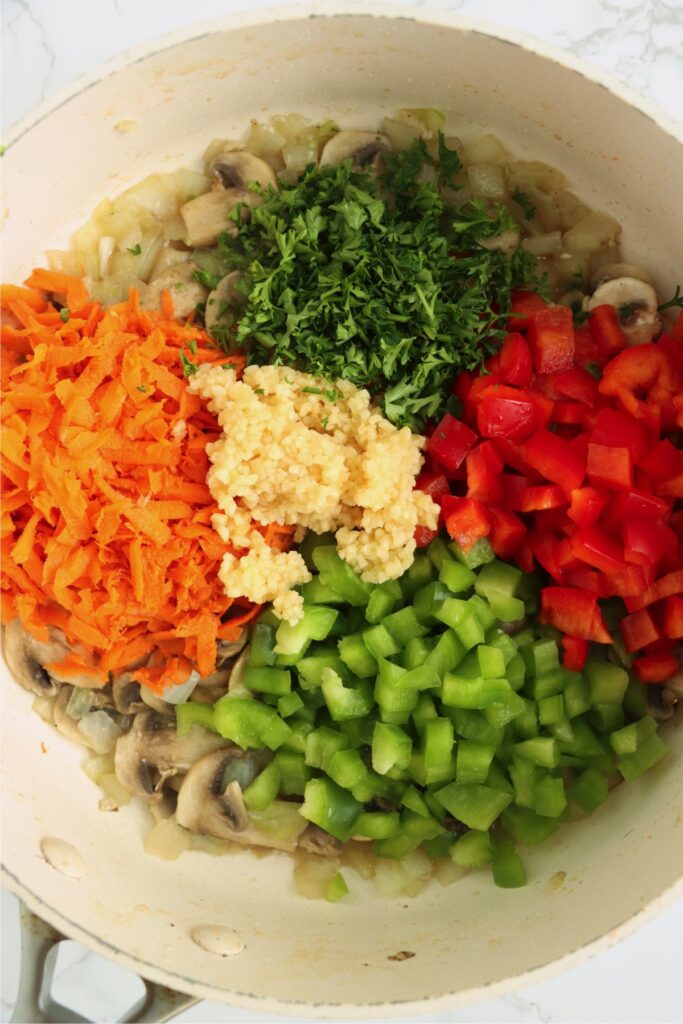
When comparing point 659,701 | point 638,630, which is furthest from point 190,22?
point 659,701

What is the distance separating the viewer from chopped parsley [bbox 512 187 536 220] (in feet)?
8.09

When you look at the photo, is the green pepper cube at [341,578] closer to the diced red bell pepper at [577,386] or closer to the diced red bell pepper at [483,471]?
the diced red bell pepper at [483,471]

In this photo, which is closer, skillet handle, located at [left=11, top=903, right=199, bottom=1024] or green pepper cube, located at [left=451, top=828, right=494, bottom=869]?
skillet handle, located at [left=11, top=903, right=199, bottom=1024]

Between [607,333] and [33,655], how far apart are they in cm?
173

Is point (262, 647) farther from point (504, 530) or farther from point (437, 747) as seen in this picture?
point (504, 530)

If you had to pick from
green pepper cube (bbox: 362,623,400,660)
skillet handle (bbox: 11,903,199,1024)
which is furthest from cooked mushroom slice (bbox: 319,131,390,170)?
skillet handle (bbox: 11,903,199,1024)

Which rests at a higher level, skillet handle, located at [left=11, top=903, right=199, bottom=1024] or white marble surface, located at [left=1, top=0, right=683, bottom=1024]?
white marble surface, located at [left=1, top=0, right=683, bottom=1024]

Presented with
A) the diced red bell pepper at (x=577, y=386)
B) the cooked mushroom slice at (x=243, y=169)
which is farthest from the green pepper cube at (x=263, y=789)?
the cooked mushroom slice at (x=243, y=169)

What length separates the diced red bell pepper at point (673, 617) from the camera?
216 centimetres

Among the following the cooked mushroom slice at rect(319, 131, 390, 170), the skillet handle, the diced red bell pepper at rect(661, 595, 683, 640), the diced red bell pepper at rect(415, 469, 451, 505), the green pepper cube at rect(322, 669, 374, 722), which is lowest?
the skillet handle

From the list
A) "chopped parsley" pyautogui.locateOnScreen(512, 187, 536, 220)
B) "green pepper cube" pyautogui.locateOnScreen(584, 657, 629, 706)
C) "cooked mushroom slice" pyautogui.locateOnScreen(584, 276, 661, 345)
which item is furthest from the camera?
"chopped parsley" pyautogui.locateOnScreen(512, 187, 536, 220)

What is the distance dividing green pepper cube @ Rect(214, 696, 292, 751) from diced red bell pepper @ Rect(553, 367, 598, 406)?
111 centimetres

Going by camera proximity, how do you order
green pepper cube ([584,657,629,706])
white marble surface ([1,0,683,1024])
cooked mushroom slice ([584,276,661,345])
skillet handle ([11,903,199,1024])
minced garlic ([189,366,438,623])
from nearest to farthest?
skillet handle ([11,903,199,1024]), minced garlic ([189,366,438,623]), green pepper cube ([584,657,629,706]), cooked mushroom slice ([584,276,661,345]), white marble surface ([1,0,683,1024])

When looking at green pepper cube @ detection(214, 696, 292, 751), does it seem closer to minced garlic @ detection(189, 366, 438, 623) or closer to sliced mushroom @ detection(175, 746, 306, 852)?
sliced mushroom @ detection(175, 746, 306, 852)
